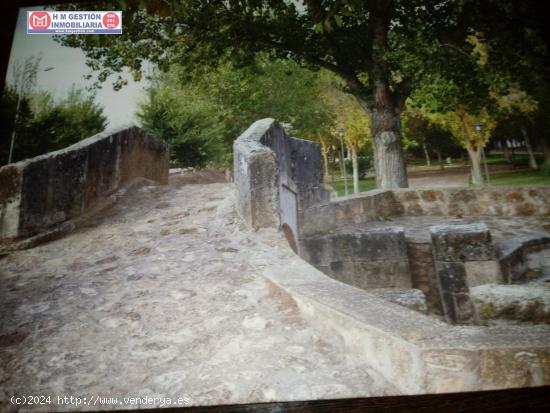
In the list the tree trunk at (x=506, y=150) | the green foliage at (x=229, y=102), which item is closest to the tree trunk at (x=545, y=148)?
the tree trunk at (x=506, y=150)

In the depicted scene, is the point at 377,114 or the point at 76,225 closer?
the point at 76,225

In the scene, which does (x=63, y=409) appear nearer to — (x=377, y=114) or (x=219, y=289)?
(x=219, y=289)

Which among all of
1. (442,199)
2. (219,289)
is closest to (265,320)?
(219,289)

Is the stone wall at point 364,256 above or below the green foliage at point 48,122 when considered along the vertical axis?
below

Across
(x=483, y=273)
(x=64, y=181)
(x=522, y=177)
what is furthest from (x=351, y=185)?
(x=64, y=181)

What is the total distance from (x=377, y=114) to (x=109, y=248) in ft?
11.0

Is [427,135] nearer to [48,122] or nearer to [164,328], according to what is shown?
[164,328]

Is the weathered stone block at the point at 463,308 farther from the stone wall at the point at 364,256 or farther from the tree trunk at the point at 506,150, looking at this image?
the tree trunk at the point at 506,150

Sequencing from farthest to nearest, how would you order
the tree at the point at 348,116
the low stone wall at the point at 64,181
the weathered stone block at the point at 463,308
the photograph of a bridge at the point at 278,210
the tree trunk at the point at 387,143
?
1. the tree trunk at the point at 387,143
2. the tree at the point at 348,116
3. the weathered stone block at the point at 463,308
4. the low stone wall at the point at 64,181
5. the photograph of a bridge at the point at 278,210

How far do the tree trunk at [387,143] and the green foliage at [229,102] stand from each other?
0.84 m

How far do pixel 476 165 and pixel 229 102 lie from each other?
9.34ft

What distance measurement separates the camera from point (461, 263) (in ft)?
11.8

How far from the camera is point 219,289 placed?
2396mm

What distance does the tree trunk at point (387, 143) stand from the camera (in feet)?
14.4
